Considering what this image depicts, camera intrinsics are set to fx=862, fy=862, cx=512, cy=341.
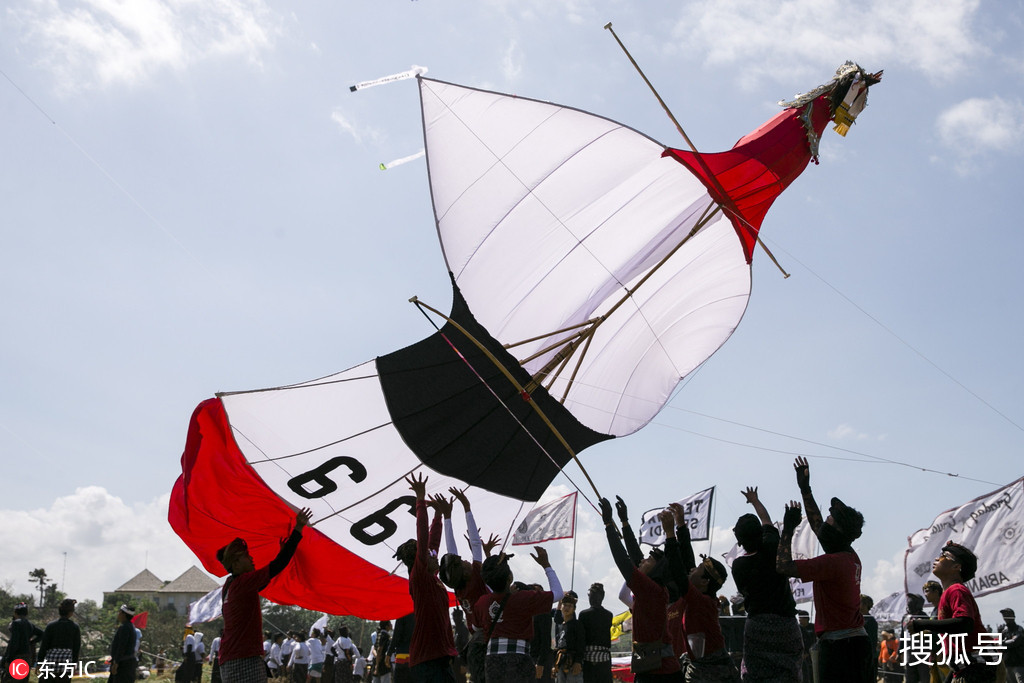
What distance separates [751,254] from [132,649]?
338 inches

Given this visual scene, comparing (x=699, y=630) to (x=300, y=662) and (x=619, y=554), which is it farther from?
(x=300, y=662)

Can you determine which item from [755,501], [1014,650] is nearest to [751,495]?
[755,501]

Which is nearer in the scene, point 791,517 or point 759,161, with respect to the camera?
point 791,517

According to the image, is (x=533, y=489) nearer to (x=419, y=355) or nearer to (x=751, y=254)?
(x=419, y=355)

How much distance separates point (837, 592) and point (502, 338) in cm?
499

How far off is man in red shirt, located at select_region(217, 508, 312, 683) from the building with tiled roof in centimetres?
9103

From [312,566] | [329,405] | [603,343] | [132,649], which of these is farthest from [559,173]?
[132,649]

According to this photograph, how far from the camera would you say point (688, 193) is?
8469 mm

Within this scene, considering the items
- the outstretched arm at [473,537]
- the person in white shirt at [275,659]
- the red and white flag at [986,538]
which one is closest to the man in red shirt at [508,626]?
the outstretched arm at [473,537]

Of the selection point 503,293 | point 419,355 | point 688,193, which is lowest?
point 419,355

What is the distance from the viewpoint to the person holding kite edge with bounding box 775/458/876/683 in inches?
190

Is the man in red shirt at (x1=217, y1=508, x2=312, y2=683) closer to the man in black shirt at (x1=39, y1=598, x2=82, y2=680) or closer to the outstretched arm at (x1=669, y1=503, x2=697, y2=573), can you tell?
the outstretched arm at (x1=669, y1=503, x2=697, y2=573)

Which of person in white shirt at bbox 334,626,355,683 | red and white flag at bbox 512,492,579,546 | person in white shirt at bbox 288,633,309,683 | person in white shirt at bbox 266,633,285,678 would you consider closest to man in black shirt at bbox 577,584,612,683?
red and white flag at bbox 512,492,579,546

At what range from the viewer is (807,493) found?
A: 4949 millimetres
